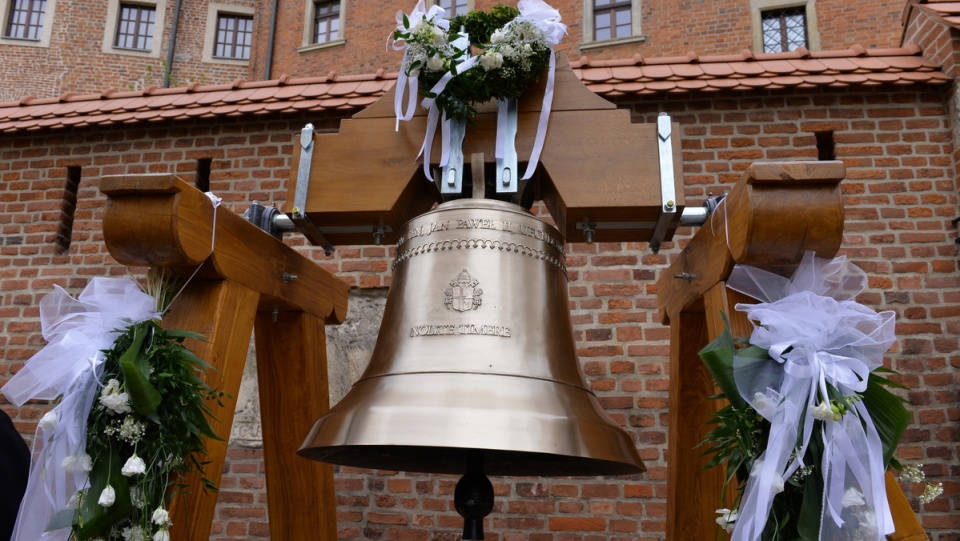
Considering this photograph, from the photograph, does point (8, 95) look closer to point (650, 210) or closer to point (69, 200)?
point (69, 200)

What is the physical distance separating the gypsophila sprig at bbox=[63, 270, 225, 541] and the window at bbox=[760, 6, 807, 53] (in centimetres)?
1318

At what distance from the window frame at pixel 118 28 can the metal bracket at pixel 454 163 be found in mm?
17647

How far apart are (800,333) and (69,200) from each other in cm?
445

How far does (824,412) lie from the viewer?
148 centimetres

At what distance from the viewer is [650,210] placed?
195 centimetres

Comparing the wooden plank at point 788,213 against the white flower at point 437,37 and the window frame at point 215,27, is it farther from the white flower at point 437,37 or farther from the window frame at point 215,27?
the window frame at point 215,27

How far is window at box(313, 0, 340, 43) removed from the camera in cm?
1564

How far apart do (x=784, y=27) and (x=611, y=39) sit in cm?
304

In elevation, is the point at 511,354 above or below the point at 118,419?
above

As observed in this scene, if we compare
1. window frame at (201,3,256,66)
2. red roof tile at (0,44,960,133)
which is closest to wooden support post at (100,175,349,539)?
red roof tile at (0,44,960,133)

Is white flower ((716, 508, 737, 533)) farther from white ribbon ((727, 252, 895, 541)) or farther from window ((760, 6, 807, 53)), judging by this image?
window ((760, 6, 807, 53))

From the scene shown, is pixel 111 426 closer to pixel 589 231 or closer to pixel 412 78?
pixel 412 78

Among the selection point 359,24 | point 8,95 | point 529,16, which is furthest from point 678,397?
point 8,95

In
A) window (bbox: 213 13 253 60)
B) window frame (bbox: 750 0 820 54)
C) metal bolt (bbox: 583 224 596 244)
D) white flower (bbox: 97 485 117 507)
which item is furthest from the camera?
window (bbox: 213 13 253 60)
